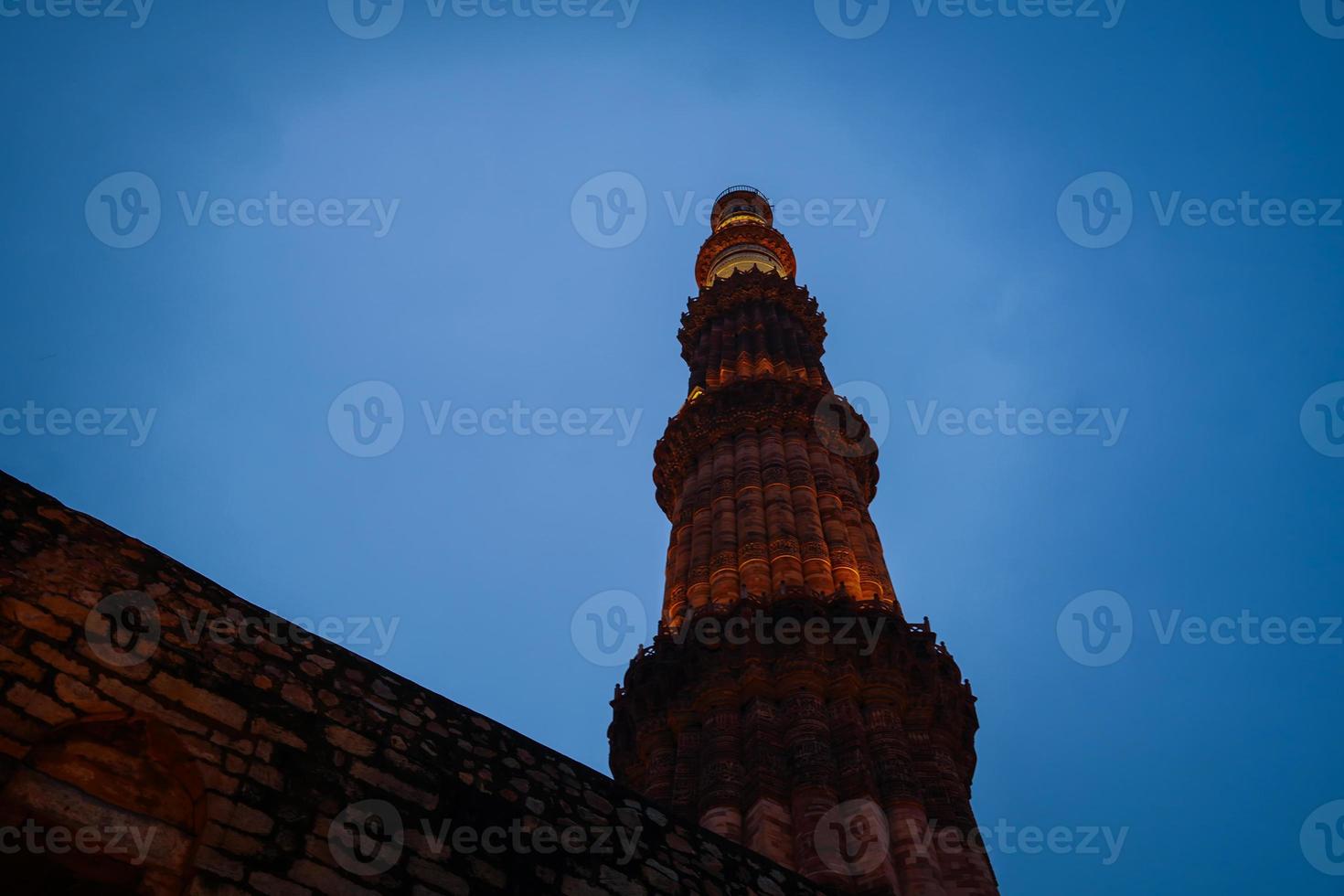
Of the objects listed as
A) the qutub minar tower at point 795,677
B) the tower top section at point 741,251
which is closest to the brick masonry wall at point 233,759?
the qutub minar tower at point 795,677

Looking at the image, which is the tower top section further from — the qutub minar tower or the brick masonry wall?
the brick masonry wall

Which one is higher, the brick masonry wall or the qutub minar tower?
the qutub minar tower

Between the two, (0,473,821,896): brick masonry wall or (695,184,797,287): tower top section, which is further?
(695,184,797,287): tower top section

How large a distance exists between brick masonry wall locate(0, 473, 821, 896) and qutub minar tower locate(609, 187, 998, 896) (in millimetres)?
4780

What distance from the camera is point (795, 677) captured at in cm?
1769

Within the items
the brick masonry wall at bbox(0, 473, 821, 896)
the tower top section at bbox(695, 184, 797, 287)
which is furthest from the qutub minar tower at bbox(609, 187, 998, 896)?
the tower top section at bbox(695, 184, 797, 287)

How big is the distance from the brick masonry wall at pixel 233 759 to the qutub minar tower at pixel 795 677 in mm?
4780

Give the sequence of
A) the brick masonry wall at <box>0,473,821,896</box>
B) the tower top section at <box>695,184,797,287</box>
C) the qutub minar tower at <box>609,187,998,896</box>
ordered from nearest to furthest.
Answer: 1. the brick masonry wall at <box>0,473,821,896</box>
2. the qutub minar tower at <box>609,187,998,896</box>
3. the tower top section at <box>695,184,797,287</box>

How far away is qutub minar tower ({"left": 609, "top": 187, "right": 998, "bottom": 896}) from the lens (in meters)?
15.2

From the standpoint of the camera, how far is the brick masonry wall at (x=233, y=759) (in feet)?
16.3

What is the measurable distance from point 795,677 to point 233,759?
43.5ft

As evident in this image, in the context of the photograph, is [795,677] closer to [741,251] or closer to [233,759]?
[233,759]

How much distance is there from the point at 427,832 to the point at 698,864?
6.71 feet

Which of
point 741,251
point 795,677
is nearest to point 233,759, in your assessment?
point 795,677
